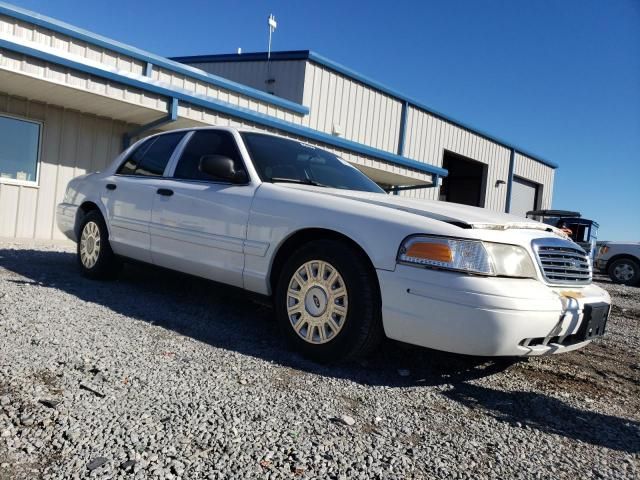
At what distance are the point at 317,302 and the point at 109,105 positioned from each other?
22.3 ft

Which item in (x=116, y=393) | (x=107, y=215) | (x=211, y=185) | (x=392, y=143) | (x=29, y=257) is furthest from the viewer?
(x=392, y=143)

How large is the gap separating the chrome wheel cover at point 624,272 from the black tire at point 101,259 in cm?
1344

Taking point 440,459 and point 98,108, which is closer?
point 440,459

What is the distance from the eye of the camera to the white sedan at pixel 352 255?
288 cm

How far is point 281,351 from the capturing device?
349 cm

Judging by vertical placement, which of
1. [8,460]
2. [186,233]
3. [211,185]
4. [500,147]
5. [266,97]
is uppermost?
[500,147]

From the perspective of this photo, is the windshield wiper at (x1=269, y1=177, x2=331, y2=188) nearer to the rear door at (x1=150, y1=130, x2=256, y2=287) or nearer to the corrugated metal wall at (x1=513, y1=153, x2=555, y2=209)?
the rear door at (x1=150, y1=130, x2=256, y2=287)

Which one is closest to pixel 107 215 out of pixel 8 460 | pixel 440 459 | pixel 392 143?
pixel 8 460

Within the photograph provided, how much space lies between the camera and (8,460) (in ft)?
6.15

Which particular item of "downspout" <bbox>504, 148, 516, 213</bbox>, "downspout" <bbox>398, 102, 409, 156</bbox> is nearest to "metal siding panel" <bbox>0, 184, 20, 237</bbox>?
"downspout" <bbox>398, 102, 409, 156</bbox>

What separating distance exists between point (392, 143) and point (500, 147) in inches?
312

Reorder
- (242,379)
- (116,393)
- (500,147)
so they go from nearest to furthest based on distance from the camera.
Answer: (116,393) < (242,379) < (500,147)

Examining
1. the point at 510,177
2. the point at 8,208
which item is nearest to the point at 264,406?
the point at 8,208

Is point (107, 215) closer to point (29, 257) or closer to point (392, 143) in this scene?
point (29, 257)
